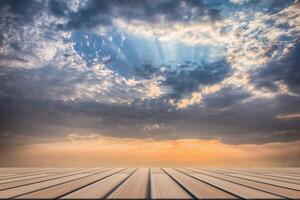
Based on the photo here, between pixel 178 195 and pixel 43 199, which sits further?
pixel 178 195

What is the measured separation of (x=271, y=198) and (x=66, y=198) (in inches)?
84.6

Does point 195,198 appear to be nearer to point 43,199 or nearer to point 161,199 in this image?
point 161,199

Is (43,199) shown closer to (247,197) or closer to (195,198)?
(195,198)

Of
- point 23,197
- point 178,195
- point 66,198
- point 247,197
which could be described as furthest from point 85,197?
point 247,197

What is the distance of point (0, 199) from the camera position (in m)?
3.29

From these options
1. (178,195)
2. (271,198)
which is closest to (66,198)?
(178,195)

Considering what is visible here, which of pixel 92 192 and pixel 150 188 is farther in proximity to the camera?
pixel 150 188

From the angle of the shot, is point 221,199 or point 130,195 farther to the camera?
point 130,195

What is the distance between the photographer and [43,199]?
3234 millimetres

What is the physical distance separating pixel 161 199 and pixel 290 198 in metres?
1.39

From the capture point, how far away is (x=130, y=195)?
3.51 m

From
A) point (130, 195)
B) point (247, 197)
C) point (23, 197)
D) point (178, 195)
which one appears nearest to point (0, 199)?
point (23, 197)

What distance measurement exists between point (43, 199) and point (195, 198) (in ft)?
5.10

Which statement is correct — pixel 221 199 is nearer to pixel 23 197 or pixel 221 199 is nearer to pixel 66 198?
pixel 66 198
